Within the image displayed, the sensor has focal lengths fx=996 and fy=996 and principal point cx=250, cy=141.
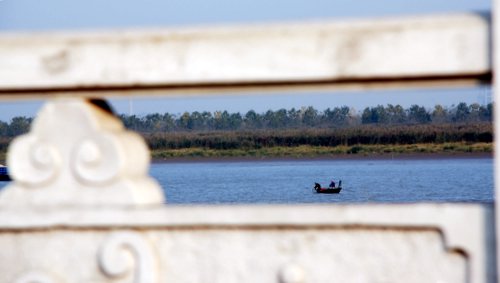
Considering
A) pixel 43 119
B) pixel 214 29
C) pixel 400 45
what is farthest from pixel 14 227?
pixel 400 45

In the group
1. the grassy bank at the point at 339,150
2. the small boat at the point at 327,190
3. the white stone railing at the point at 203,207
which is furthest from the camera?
the grassy bank at the point at 339,150

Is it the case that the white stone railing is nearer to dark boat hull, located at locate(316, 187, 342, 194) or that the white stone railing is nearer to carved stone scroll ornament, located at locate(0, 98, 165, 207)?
carved stone scroll ornament, located at locate(0, 98, 165, 207)

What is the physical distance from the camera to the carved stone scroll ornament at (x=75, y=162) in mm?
2316

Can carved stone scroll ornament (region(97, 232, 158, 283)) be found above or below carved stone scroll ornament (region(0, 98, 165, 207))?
below

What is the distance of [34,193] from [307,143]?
6759 cm

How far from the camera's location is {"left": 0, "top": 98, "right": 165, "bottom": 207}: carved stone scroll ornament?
2.32 metres

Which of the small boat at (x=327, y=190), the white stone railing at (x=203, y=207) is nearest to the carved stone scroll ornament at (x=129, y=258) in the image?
the white stone railing at (x=203, y=207)

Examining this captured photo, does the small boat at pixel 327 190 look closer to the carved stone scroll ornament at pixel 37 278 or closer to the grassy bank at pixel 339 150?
the grassy bank at pixel 339 150

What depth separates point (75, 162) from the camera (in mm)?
2332

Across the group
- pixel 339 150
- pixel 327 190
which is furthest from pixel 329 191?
pixel 339 150

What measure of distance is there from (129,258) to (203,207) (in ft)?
0.73

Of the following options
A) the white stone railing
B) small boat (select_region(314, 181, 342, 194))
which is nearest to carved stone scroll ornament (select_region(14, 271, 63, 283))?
the white stone railing

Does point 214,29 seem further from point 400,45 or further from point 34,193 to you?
point 34,193

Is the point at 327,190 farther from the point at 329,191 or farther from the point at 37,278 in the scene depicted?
the point at 37,278
